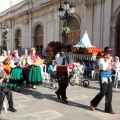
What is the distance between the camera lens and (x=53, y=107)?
6422 mm

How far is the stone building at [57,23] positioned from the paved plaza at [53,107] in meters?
7.97

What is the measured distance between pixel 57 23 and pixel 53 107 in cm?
1625

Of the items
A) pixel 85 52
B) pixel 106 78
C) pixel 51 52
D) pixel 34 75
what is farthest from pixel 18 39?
pixel 106 78

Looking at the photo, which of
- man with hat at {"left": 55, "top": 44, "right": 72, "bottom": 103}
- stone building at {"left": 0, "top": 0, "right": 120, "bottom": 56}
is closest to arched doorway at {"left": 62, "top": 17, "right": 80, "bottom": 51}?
stone building at {"left": 0, "top": 0, "right": 120, "bottom": 56}

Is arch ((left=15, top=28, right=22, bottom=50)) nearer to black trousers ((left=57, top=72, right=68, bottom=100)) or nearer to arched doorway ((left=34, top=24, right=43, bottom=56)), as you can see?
arched doorway ((left=34, top=24, right=43, bottom=56))

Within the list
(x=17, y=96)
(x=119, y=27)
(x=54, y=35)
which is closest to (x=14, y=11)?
(x=54, y=35)

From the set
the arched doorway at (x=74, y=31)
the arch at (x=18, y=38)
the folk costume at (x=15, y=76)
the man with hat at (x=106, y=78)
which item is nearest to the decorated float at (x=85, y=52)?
the folk costume at (x=15, y=76)

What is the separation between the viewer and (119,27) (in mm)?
15156

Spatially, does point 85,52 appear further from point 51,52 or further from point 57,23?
point 57,23

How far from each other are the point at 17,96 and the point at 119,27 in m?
9.59

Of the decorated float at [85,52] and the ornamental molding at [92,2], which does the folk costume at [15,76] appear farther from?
the ornamental molding at [92,2]

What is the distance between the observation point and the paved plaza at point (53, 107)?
5.56m

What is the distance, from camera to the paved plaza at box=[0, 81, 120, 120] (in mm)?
5559

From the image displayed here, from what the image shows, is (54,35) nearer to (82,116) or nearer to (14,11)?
(14,11)
